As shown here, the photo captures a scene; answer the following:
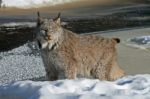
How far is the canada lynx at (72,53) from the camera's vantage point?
822 centimetres

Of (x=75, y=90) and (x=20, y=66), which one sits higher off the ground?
(x=75, y=90)

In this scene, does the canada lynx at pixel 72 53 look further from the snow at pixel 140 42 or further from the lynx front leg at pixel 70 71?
the snow at pixel 140 42

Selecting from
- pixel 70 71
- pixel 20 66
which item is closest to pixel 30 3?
pixel 20 66

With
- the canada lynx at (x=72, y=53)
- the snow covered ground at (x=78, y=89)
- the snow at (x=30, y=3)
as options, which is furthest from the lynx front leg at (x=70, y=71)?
the snow at (x=30, y=3)

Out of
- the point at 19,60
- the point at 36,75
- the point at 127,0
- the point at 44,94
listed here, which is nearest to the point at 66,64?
the point at 44,94

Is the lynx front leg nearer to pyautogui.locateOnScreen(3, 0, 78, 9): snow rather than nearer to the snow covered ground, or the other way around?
the snow covered ground

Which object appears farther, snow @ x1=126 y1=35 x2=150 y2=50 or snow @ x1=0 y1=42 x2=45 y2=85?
snow @ x1=126 y1=35 x2=150 y2=50

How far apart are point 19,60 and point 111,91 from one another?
801cm

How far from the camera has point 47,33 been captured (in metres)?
8.09

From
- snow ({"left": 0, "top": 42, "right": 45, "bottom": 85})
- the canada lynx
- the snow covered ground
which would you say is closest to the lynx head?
the canada lynx

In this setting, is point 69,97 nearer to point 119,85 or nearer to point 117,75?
point 119,85

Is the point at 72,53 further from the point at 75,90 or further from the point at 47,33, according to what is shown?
the point at 75,90

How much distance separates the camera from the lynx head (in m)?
8.09

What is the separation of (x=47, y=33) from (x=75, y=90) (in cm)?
118
